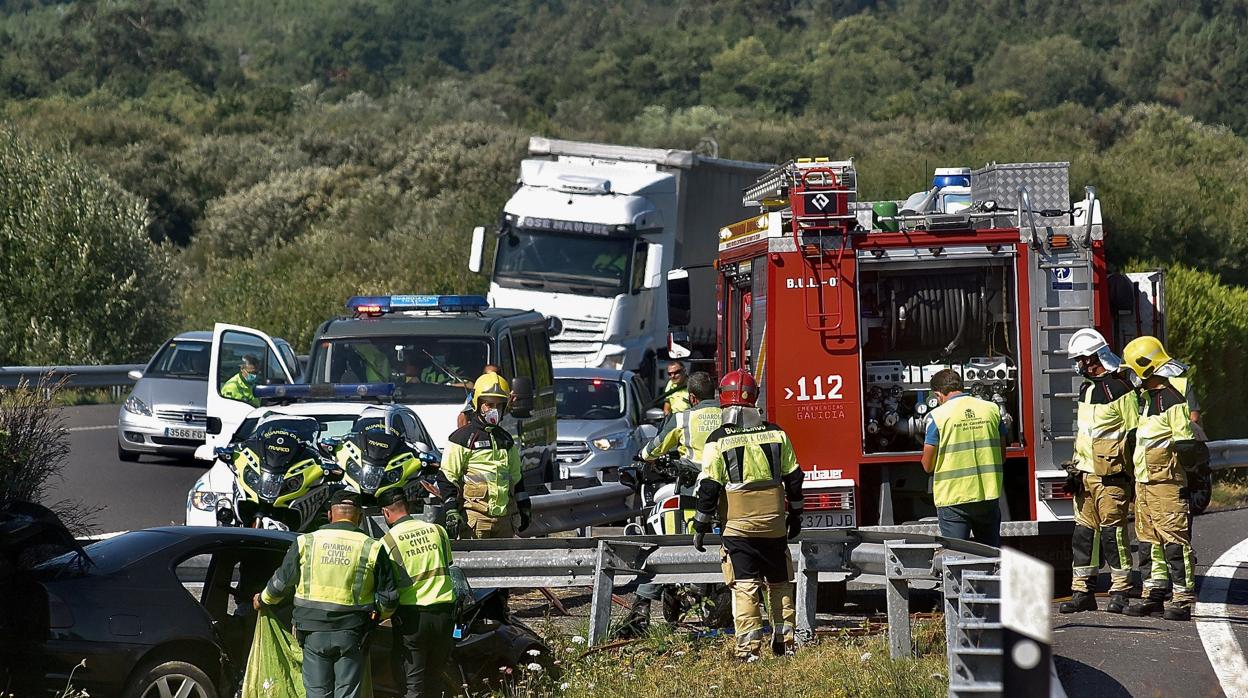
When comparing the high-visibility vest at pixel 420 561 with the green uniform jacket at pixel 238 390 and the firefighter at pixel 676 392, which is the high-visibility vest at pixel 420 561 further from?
the green uniform jacket at pixel 238 390

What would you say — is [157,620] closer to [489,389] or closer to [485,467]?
[485,467]

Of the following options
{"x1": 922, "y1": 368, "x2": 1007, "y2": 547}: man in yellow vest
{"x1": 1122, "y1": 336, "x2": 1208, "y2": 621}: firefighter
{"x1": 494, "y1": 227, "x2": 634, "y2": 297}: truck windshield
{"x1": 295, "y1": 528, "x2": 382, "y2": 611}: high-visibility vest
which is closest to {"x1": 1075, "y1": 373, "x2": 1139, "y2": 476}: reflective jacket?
{"x1": 1122, "y1": 336, "x2": 1208, "y2": 621}: firefighter

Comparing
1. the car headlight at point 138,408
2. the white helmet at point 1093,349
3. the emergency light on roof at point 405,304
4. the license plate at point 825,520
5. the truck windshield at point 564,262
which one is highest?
the truck windshield at point 564,262

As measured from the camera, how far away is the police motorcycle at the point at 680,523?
1044 cm

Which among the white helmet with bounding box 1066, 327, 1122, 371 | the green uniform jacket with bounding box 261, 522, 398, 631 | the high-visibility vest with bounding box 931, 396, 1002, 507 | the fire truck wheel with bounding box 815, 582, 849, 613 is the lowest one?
the fire truck wheel with bounding box 815, 582, 849, 613

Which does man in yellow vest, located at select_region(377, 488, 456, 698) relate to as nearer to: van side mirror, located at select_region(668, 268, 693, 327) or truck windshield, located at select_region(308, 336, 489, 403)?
truck windshield, located at select_region(308, 336, 489, 403)

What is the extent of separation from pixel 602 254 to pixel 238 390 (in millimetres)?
7384

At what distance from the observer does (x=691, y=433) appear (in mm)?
10391

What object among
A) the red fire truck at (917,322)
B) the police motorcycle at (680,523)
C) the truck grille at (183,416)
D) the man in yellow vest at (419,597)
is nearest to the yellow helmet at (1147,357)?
the red fire truck at (917,322)

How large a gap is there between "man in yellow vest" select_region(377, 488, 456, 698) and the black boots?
4547 mm

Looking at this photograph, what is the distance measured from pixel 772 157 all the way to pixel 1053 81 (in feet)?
99.0

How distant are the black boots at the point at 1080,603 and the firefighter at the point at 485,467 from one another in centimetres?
371

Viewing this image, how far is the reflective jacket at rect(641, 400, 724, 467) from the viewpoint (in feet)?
34.0

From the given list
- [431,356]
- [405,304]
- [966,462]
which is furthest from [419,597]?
[405,304]
